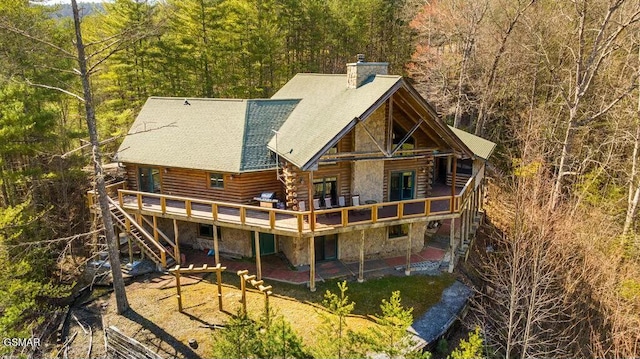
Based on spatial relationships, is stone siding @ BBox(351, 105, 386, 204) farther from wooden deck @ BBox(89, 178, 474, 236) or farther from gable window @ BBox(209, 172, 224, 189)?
gable window @ BBox(209, 172, 224, 189)

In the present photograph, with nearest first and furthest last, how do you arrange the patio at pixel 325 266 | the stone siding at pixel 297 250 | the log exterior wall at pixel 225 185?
the patio at pixel 325 266, the stone siding at pixel 297 250, the log exterior wall at pixel 225 185

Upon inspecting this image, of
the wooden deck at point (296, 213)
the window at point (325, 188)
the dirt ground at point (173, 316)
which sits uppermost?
the window at point (325, 188)

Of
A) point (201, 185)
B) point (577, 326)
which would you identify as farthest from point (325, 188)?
point (577, 326)

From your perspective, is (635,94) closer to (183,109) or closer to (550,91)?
(550,91)

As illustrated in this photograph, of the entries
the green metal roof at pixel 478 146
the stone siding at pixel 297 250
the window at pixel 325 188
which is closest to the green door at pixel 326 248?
the stone siding at pixel 297 250

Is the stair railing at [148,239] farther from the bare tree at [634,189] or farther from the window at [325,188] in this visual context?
the bare tree at [634,189]

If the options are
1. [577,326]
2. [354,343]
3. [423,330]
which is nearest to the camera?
[354,343]
